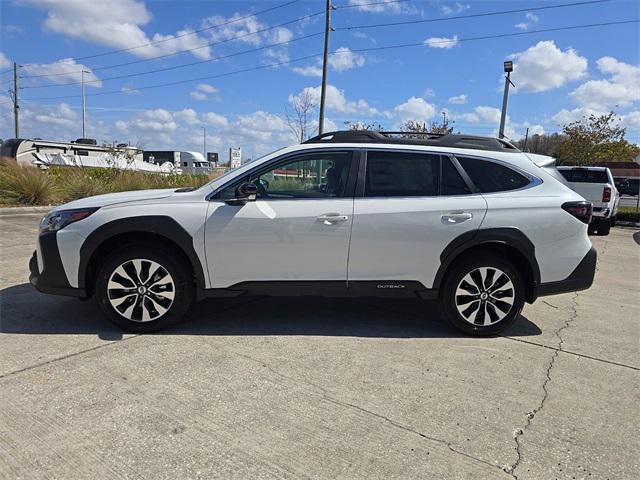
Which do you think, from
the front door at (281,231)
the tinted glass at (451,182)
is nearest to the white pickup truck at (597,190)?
the tinted glass at (451,182)

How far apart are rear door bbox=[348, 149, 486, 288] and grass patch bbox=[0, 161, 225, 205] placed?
9694mm

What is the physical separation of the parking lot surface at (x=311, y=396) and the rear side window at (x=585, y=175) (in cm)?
970

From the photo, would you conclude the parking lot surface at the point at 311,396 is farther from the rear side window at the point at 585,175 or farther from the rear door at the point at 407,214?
the rear side window at the point at 585,175

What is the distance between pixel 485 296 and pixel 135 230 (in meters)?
3.14

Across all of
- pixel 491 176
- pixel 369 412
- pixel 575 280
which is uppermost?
pixel 491 176

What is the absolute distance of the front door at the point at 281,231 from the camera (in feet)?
12.9

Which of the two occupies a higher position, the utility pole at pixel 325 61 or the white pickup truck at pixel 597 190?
Answer: the utility pole at pixel 325 61

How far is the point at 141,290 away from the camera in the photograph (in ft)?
13.1

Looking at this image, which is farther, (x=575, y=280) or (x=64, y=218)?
(x=575, y=280)

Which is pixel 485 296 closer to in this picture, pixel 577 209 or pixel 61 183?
pixel 577 209

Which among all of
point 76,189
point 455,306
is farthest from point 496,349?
point 76,189

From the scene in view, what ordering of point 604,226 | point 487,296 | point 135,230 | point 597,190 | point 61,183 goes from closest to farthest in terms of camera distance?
point 135,230
point 487,296
point 597,190
point 604,226
point 61,183

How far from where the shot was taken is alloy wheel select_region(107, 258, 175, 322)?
394 cm

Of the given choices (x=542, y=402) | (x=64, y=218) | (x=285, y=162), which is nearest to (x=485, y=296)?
(x=542, y=402)
